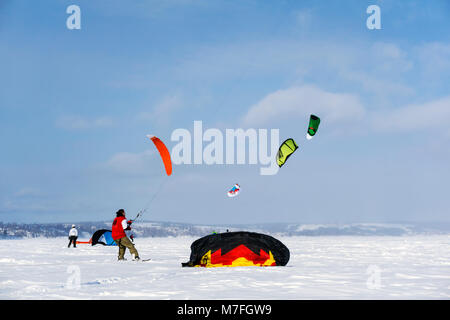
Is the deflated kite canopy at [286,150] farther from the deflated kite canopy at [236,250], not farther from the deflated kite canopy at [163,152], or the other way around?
the deflated kite canopy at [236,250]

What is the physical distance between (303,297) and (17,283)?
4.58 metres

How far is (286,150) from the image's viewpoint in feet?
52.2

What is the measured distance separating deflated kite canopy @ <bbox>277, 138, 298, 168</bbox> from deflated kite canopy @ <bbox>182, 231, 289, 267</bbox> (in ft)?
19.0

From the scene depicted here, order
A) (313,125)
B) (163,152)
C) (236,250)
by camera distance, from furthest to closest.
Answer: (313,125) < (163,152) < (236,250)

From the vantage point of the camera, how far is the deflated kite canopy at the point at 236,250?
10125 mm

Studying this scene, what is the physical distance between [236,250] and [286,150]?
21.0 ft

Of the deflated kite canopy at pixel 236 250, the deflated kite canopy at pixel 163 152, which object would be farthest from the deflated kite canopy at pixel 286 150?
the deflated kite canopy at pixel 236 250

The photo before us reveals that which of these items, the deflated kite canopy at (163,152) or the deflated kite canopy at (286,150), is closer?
the deflated kite canopy at (163,152)

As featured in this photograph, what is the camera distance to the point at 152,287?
7.04 metres

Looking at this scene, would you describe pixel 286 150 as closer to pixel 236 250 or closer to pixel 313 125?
pixel 313 125

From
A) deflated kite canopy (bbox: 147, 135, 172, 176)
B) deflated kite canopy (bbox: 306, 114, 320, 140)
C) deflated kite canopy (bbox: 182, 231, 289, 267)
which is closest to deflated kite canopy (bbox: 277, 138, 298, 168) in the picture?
deflated kite canopy (bbox: 306, 114, 320, 140)

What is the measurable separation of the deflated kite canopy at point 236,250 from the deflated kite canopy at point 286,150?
5.79 m

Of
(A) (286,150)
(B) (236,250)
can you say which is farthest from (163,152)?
(B) (236,250)

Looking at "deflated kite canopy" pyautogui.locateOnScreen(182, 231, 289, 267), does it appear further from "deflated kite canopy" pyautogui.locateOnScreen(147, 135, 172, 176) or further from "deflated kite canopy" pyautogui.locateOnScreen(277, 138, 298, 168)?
"deflated kite canopy" pyautogui.locateOnScreen(277, 138, 298, 168)
